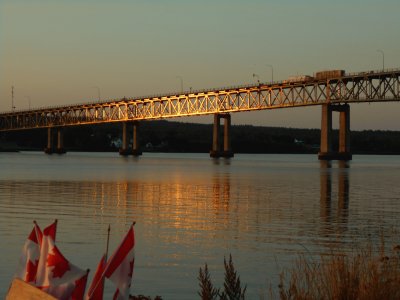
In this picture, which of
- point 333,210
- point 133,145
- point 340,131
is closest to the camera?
point 333,210

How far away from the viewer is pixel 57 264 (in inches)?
219

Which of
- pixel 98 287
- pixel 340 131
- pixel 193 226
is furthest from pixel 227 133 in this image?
pixel 98 287

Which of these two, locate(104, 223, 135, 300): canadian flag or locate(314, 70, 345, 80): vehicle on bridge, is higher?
locate(314, 70, 345, 80): vehicle on bridge

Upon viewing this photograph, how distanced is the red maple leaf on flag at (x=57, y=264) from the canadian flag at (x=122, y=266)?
0.32 m

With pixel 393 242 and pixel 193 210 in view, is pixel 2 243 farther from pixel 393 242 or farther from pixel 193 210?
pixel 193 210

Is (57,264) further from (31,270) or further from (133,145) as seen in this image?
(133,145)

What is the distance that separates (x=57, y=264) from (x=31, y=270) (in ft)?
1.46

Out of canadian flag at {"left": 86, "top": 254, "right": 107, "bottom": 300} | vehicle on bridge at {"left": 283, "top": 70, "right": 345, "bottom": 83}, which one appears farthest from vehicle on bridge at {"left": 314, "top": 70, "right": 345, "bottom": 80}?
canadian flag at {"left": 86, "top": 254, "right": 107, "bottom": 300}

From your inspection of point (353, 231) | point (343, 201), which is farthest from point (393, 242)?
point (343, 201)

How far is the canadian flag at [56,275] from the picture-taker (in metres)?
5.55

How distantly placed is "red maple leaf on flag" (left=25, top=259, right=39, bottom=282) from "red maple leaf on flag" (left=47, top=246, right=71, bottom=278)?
0.99 ft

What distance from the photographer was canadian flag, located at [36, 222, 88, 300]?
5551 mm

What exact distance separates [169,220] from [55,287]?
68.8 ft

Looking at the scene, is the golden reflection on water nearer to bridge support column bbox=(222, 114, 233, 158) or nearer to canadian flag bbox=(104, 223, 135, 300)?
canadian flag bbox=(104, 223, 135, 300)
